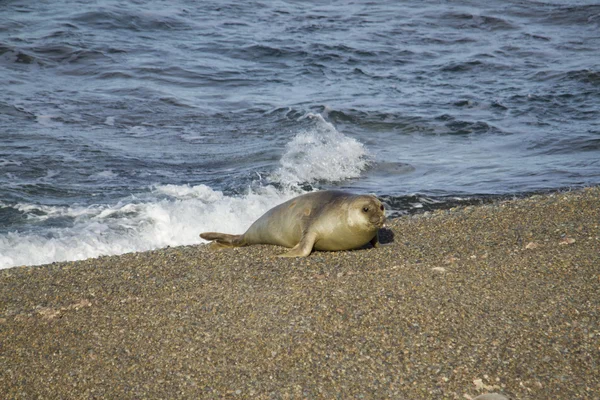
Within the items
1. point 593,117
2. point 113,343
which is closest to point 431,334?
point 113,343

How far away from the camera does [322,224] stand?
18.4ft

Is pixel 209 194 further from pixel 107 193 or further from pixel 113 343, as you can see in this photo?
pixel 113 343

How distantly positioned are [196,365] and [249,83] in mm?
11077

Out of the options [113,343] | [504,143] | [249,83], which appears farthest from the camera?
[249,83]

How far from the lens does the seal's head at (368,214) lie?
5465 mm

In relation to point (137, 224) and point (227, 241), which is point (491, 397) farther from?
point (137, 224)

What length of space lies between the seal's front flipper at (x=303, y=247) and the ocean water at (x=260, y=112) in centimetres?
203

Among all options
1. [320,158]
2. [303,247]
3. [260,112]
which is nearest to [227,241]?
[303,247]

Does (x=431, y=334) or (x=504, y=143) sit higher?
(x=431, y=334)

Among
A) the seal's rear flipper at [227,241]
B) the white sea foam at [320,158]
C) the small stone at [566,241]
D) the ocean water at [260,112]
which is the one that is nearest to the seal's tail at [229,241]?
the seal's rear flipper at [227,241]

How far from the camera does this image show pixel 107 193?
8555 mm

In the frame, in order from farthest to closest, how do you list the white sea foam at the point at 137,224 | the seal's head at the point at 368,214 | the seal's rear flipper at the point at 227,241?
the white sea foam at the point at 137,224 → the seal's rear flipper at the point at 227,241 → the seal's head at the point at 368,214

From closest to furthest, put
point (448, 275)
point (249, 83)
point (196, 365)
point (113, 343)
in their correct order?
point (196, 365) < point (113, 343) < point (448, 275) < point (249, 83)

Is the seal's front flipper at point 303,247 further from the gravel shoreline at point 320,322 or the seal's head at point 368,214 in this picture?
the seal's head at point 368,214
